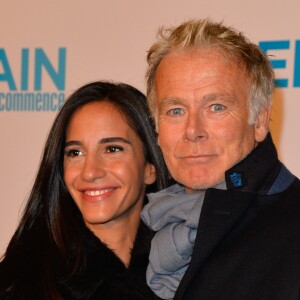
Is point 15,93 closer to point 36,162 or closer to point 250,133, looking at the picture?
point 36,162

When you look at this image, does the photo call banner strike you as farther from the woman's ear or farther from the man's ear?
the man's ear

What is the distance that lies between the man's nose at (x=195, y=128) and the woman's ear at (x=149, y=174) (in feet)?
1.92

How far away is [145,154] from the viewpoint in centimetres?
220

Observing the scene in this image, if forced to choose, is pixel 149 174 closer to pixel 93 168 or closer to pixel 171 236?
pixel 93 168

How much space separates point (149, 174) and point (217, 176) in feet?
1.93

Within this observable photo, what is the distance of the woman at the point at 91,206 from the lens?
1988 millimetres

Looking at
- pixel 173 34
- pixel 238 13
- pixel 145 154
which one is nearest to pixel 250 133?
pixel 173 34

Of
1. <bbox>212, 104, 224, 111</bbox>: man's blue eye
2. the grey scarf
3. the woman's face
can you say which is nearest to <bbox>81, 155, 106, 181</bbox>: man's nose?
the woman's face

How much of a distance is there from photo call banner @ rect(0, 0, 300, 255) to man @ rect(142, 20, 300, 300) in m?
0.74

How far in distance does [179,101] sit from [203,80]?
0.07m

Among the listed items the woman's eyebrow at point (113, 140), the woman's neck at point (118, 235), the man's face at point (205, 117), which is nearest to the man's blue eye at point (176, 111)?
the man's face at point (205, 117)

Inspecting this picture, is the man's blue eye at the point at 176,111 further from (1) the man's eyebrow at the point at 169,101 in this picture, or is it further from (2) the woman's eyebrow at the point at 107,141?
(2) the woman's eyebrow at the point at 107,141

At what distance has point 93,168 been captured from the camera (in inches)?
81.7

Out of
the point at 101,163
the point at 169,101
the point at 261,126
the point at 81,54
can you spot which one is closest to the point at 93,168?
the point at 101,163
